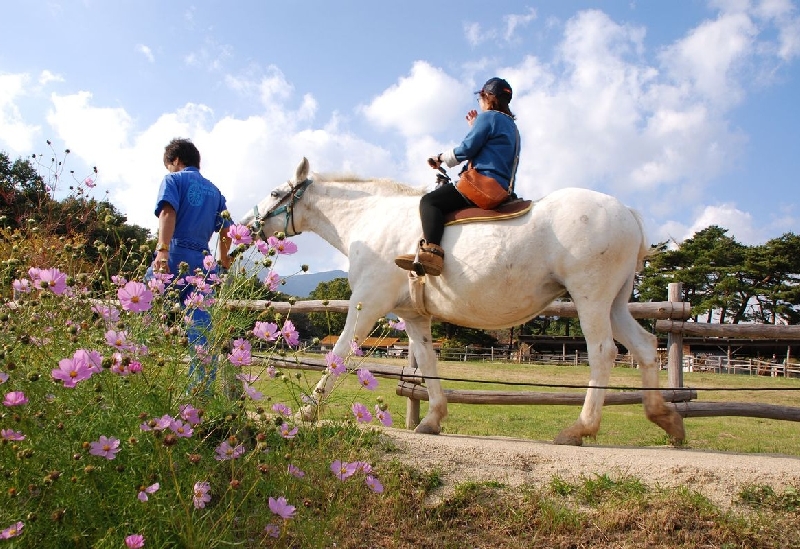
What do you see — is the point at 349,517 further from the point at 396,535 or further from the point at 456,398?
the point at 456,398

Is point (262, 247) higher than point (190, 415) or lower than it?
higher

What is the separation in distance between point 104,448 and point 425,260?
2.84 m

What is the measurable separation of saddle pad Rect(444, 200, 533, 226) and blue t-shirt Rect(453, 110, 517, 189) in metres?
0.27

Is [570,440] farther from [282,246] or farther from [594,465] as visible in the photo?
[282,246]

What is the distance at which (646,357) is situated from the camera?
4.49 m

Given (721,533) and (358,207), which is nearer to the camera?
(721,533)

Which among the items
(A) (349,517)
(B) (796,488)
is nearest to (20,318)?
(A) (349,517)

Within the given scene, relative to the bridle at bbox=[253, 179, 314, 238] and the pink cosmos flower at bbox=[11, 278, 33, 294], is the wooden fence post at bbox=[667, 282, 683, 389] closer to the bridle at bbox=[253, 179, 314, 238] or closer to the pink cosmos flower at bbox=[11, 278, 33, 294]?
the bridle at bbox=[253, 179, 314, 238]

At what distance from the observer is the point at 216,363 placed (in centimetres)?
236

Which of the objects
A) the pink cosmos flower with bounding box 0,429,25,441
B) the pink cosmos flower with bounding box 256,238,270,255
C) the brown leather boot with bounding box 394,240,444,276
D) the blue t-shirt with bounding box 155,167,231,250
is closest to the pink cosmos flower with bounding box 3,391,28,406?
the pink cosmos flower with bounding box 0,429,25,441

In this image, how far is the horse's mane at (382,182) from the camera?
217 inches

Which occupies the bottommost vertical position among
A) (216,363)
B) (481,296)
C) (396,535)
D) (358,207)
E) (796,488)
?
(396,535)

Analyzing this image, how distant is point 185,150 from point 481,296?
2.51m

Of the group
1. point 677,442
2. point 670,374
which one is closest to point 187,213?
A: point 677,442
